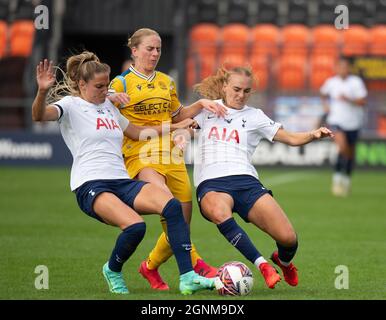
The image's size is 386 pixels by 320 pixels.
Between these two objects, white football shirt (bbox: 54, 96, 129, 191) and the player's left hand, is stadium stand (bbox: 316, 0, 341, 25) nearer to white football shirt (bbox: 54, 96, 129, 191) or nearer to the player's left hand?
the player's left hand

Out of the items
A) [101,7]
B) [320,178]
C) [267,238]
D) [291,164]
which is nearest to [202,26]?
[101,7]

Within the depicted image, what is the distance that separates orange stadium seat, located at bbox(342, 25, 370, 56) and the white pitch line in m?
3.68

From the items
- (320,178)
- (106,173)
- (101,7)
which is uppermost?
(101,7)

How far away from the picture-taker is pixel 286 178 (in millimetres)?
21328

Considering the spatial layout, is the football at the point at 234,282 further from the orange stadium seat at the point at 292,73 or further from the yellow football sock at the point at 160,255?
the orange stadium seat at the point at 292,73

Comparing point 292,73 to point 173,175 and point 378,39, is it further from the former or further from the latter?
point 173,175

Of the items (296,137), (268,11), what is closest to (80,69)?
(296,137)

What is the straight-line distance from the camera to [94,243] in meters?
11.4

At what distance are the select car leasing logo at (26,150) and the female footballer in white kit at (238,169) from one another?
606 inches

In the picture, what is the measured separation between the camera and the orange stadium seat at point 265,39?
81.8 ft

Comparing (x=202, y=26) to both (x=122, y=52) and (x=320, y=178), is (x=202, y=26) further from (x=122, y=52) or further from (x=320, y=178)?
(x=320, y=178)

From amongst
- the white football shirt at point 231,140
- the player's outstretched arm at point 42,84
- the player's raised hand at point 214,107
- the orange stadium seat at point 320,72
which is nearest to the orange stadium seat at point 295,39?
the orange stadium seat at point 320,72
